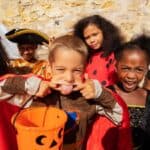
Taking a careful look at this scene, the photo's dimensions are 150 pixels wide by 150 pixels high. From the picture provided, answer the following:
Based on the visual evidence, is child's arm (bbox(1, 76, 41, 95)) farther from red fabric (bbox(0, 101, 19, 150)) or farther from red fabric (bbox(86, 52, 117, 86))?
red fabric (bbox(86, 52, 117, 86))

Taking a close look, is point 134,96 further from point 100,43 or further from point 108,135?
point 100,43

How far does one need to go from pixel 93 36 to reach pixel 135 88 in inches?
39.4

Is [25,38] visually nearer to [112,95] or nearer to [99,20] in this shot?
[99,20]

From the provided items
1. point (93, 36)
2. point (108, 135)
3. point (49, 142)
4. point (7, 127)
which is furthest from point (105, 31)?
point (49, 142)

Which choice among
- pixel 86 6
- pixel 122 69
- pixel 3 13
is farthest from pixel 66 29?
pixel 122 69

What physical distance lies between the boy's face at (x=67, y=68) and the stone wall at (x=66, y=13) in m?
2.28

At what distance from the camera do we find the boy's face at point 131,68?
269cm

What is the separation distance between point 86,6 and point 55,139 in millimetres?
2647

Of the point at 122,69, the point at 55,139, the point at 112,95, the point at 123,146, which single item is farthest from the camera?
the point at 122,69

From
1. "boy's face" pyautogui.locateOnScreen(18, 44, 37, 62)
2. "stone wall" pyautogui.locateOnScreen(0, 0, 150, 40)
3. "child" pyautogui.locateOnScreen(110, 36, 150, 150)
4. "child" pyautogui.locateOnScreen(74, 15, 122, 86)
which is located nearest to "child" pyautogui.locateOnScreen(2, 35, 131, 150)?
"child" pyautogui.locateOnScreen(110, 36, 150, 150)

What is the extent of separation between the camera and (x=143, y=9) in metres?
4.10

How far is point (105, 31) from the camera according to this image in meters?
3.82

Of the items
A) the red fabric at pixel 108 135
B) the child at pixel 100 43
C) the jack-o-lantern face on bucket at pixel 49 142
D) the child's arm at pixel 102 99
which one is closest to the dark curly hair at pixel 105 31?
the child at pixel 100 43

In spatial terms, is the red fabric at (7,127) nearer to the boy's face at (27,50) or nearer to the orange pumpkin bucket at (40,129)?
the orange pumpkin bucket at (40,129)
